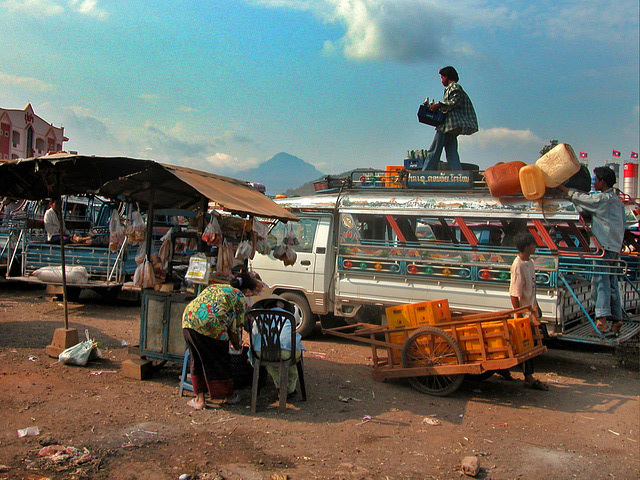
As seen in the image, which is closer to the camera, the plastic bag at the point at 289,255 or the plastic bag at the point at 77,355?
the plastic bag at the point at 77,355

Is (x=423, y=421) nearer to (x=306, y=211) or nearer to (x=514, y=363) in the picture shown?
(x=514, y=363)

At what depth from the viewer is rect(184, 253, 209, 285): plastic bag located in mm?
5145

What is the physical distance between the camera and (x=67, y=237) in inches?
408

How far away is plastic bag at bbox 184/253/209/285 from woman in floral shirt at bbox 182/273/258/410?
0.38m

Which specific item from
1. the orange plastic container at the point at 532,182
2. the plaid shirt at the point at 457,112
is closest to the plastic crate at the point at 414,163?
the plaid shirt at the point at 457,112

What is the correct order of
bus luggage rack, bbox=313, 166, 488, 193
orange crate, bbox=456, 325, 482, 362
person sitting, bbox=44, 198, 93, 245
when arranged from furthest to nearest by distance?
person sitting, bbox=44, 198, 93, 245 → bus luggage rack, bbox=313, 166, 488, 193 → orange crate, bbox=456, 325, 482, 362

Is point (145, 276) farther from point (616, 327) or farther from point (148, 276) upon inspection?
point (616, 327)

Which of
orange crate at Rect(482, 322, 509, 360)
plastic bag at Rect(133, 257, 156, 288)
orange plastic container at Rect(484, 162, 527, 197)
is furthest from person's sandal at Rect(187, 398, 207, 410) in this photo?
orange plastic container at Rect(484, 162, 527, 197)

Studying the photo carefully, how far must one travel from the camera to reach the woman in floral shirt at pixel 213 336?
182 inches

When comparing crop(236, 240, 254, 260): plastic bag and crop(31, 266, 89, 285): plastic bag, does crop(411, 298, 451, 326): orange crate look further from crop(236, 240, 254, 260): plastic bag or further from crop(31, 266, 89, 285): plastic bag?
crop(31, 266, 89, 285): plastic bag

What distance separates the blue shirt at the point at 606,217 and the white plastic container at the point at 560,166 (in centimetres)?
34

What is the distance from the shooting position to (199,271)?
5.17m

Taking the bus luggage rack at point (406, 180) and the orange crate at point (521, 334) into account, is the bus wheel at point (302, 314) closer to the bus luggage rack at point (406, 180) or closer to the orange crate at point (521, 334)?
the bus luggage rack at point (406, 180)

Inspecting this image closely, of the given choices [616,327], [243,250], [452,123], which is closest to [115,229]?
[243,250]
